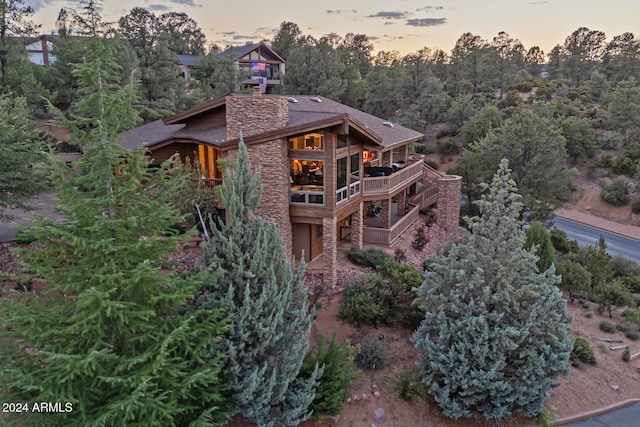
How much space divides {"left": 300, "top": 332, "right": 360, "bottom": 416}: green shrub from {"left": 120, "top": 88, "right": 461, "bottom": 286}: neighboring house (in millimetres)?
5539

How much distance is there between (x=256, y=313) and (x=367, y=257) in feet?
32.0

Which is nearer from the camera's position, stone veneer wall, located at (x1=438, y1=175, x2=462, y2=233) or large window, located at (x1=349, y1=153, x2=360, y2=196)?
large window, located at (x1=349, y1=153, x2=360, y2=196)

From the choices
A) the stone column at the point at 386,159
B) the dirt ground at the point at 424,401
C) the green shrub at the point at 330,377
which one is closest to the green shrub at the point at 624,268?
the dirt ground at the point at 424,401

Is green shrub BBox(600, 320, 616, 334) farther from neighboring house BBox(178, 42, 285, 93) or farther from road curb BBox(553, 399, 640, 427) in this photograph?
neighboring house BBox(178, 42, 285, 93)

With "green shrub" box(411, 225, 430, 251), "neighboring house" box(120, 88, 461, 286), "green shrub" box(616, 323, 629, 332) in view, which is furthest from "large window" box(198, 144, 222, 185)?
"green shrub" box(616, 323, 629, 332)

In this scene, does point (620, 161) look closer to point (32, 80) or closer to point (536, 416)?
point (536, 416)

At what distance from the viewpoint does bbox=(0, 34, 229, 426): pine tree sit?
24.8 feet

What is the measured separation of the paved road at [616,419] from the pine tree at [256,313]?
8.57 meters

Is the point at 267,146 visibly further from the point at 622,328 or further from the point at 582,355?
the point at 622,328

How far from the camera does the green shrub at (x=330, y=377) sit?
1105 cm

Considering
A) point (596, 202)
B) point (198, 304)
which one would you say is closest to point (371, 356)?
point (198, 304)

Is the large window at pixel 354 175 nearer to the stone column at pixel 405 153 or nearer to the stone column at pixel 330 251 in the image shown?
the stone column at pixel 330 251

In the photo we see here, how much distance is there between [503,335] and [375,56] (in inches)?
3702

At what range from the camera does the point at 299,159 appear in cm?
1662
